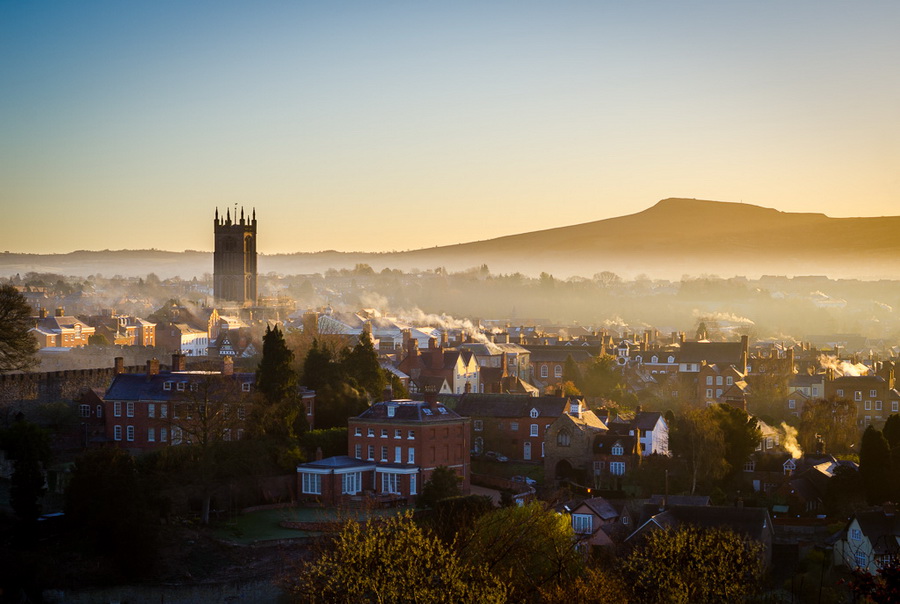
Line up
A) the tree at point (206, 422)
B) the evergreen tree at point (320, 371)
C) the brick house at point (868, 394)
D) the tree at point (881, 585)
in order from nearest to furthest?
the tree at point (881, 585), the tree at point (206, 422), the evergreen tree at point (320, 371), the brick house at point (868, 394)

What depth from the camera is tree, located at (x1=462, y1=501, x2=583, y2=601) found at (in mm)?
27422

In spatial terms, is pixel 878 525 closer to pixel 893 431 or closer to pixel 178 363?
pixel 893 431

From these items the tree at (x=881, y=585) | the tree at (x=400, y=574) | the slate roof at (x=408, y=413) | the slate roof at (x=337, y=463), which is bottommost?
the slate roof at (x=337, y=463)

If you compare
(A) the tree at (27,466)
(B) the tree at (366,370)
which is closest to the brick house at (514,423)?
(B) the tree at (366,370)

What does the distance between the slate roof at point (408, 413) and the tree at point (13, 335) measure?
10.8 meters

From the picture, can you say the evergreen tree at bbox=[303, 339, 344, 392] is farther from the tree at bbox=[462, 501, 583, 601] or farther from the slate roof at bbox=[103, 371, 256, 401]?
the tree at bbox=[462, 501, 583, 601]

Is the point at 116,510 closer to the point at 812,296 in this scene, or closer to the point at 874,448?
the point at 874,448

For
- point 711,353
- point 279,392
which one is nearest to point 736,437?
point 279,392

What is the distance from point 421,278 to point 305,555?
490 feet

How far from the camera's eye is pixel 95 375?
1929 inches

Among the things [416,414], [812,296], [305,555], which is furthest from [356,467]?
[812,296]

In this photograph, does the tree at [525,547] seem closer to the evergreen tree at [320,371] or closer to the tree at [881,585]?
the tree at [881,585]

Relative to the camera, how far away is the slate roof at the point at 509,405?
46781 mm

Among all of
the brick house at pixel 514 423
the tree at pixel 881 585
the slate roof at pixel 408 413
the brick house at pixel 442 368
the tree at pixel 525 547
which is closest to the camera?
the tree at pixel 881 585
